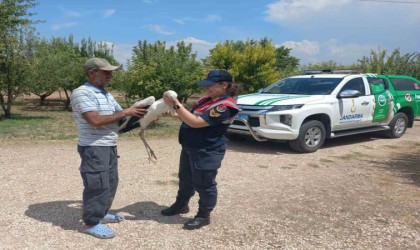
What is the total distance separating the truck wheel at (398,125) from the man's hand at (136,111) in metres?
7.77

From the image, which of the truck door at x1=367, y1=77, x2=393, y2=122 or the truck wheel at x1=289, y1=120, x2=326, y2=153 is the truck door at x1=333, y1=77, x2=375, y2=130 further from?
the truck wheel at x1=289, y1=120, x2=326, y2=153

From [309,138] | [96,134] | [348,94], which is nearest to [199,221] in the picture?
[96,134]

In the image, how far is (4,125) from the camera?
11.2 meters

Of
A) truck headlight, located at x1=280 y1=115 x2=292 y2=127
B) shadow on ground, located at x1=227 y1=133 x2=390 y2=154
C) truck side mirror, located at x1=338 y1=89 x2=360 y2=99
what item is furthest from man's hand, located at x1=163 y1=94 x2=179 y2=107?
truck side mirror, located at x1=338 y1=89 x2=360 y2=99

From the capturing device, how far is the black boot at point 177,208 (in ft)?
13.8

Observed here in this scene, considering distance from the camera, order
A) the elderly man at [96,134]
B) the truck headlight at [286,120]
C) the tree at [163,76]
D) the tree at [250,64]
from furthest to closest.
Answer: the tree at [250,64] < the tree at [163,76] < the truck headlight at [286,120] < the elderly man at [96,134]

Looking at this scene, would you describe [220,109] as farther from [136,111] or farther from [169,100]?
[136,111]

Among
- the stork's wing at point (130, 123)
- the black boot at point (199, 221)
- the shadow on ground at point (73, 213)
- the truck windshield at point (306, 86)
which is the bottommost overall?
the shadow on ground at point (73, 213)

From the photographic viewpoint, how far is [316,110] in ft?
25.0

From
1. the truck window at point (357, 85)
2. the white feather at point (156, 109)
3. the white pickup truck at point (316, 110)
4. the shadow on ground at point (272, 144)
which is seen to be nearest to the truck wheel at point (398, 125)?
the white pickup truck at point (316, 110)

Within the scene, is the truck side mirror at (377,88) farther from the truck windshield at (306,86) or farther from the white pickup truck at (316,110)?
the truck windshield at (306,86)

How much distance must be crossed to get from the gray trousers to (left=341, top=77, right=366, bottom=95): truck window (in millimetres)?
6221

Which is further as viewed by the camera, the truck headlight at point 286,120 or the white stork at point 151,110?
the truck headlight at point 286,120

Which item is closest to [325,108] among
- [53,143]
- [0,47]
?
[53,143]
